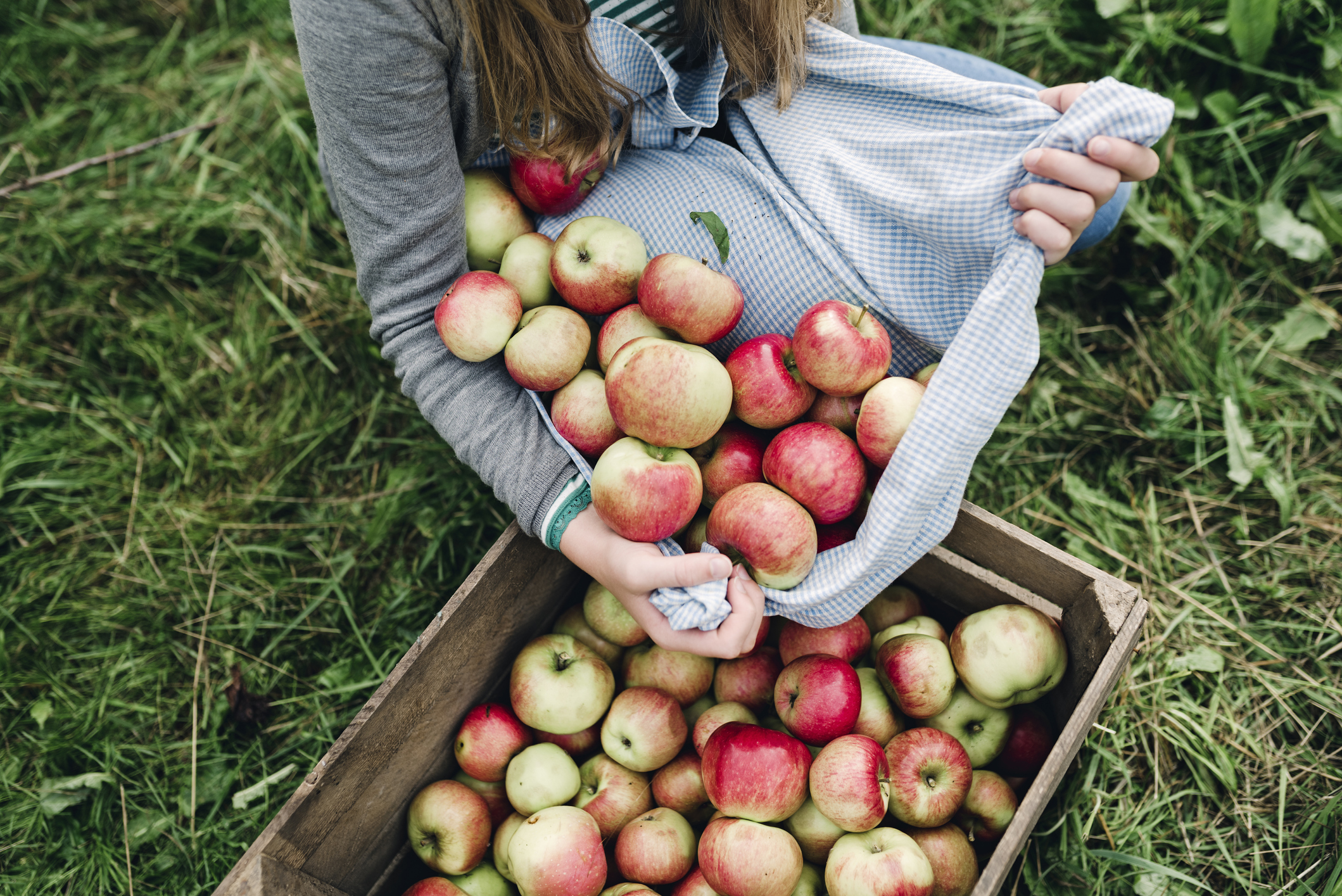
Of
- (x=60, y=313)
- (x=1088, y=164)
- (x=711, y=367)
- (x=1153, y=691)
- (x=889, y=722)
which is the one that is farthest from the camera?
(x=60, y=313)

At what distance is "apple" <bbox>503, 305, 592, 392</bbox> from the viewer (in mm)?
1640

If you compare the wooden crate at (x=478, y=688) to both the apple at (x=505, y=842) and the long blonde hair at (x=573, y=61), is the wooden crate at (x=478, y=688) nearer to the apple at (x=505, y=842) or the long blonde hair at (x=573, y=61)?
the apple at (x=505, y=842)

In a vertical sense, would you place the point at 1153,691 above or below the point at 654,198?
below

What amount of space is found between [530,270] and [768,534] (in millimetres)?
815

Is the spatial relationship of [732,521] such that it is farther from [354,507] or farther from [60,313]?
[60,313]

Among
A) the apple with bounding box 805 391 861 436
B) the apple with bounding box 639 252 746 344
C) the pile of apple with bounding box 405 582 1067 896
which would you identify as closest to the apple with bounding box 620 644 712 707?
the pile of apple with bounding box 405 582 1067 896

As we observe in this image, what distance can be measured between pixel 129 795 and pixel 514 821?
3.89ft

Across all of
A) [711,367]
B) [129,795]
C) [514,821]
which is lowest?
[129,795]

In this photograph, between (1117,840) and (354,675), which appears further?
(354,675)

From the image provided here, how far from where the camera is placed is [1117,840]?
188 centimetres

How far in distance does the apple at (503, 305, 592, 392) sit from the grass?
821 millimetres

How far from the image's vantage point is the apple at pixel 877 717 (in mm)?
1668

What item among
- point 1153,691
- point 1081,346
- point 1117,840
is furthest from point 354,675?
point 1081,346

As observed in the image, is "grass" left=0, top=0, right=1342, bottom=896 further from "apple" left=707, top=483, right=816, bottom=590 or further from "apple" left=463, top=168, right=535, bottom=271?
"apple" left=707, top=483, right=816, bottom=590
